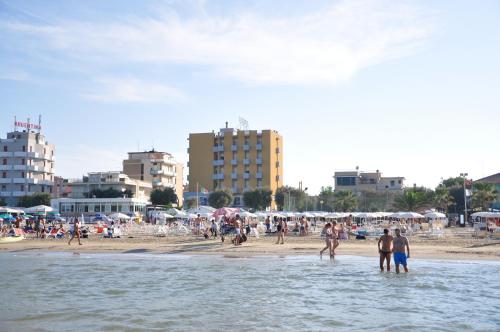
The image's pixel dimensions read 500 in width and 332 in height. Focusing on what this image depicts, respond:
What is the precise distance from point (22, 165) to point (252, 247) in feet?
253

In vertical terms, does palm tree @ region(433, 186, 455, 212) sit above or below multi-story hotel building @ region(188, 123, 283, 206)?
below

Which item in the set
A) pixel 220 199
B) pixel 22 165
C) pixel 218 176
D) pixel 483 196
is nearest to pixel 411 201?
pixel 483 196

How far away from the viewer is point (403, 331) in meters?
11.6

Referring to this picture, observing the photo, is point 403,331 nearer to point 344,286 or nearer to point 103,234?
point 344,286

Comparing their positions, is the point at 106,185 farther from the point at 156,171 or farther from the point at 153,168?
the point at 153,168

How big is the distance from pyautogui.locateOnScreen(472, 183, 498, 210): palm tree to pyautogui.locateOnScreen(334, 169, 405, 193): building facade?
2114 inches

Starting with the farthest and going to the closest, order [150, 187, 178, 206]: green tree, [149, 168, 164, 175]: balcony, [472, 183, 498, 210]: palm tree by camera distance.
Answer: [149, 168, 164, 175]: balcony
[150, 187, 178, 206]: green tree
[472, 183, 498, 210]: palm tree

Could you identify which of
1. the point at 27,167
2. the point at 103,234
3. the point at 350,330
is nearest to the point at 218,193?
the point at 27,167

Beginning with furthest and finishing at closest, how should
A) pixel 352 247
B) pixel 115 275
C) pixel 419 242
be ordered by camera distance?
pixel 419 242
pixel 352 247
pixel 115 275

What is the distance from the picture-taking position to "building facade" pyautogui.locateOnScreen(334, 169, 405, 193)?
12988 cm

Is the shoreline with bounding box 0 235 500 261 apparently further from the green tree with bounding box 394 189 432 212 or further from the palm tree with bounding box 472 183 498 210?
the palm tree with bounding box 472 183 498 210

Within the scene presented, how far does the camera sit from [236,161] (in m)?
94.8

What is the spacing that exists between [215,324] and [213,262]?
12938 millimetres

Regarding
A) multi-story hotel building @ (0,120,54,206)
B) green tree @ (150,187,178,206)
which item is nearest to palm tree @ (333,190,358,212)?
green tree @ (150,187,178,206)
